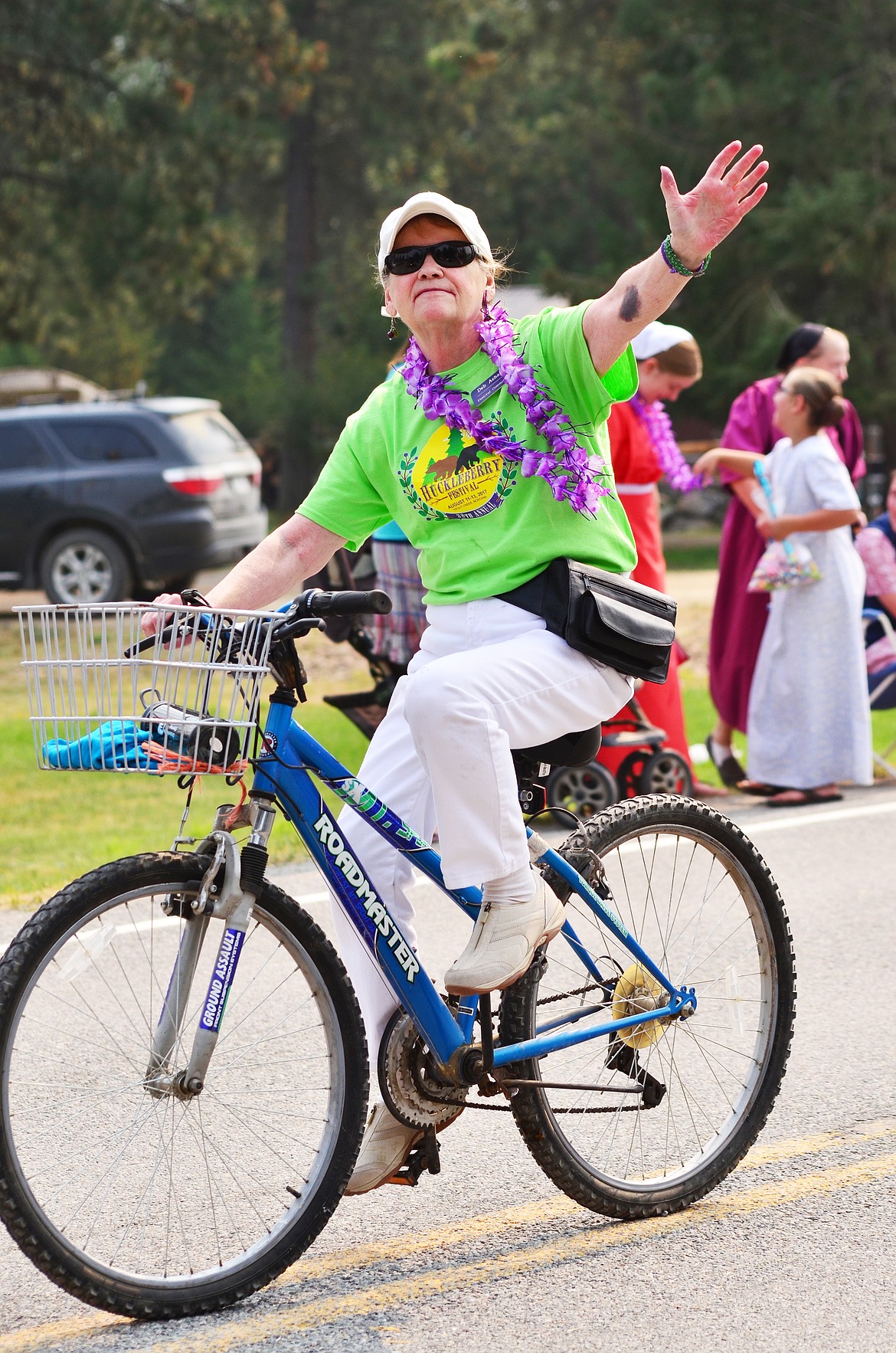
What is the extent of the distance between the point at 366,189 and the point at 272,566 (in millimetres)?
41194

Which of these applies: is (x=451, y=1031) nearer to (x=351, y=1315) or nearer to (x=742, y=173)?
(x=351, y=1315)

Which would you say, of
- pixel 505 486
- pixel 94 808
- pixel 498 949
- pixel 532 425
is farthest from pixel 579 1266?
pixel 94 808

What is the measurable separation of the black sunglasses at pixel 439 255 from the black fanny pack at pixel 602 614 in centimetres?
60

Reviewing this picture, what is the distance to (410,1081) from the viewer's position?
10.7 ft

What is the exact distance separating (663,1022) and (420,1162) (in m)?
0.61

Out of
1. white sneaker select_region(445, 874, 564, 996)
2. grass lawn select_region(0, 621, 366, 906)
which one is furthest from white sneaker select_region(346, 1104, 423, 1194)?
grass lawn select_region(0, 621, 366, 906)

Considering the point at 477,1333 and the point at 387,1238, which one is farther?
the point at 387,1238

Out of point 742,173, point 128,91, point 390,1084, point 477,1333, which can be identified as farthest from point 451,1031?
point 128,91

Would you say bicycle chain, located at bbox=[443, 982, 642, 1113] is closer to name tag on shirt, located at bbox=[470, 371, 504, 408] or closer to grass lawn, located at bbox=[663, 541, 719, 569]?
name tag on shirt, located at bbox=[470, 371, 504, 408]

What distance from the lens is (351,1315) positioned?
10.2 feet

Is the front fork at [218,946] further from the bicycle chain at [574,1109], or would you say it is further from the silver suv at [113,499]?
the silver suv at [113,499]

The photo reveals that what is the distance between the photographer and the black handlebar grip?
2.92m

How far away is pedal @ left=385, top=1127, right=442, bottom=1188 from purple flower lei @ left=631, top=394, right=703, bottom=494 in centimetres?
426

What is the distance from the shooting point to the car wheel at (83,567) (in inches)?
620
